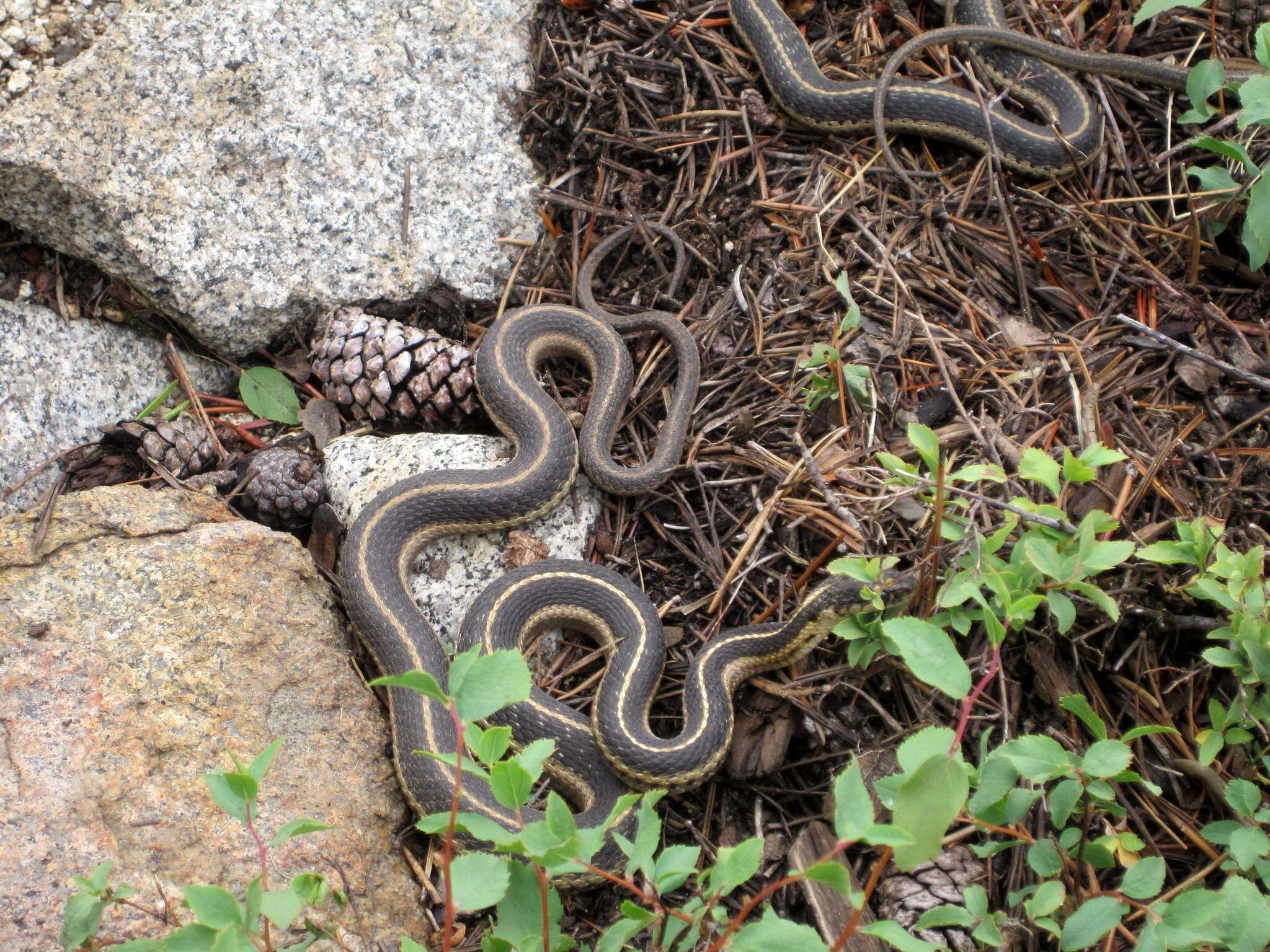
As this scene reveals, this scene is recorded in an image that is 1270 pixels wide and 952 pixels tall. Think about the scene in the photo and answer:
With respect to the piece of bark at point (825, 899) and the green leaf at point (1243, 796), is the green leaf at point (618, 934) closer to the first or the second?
the piece of bark at point (825, 899)

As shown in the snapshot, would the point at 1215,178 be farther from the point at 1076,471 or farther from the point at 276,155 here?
the point at 276,155

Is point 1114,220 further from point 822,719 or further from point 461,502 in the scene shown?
point 461,502

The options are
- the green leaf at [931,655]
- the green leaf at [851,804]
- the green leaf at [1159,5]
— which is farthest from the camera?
the green leaf at [1159,5]

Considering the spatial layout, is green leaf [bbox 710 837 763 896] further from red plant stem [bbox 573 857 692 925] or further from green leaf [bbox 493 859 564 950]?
green leaf [bbox 493 859 564 950]

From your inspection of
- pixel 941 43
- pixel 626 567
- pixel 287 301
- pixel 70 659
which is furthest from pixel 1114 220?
pixel 70 659

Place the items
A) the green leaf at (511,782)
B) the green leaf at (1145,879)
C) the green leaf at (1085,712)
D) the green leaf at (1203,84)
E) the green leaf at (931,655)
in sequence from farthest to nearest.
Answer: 1. the green leaf at (1203,84)
2. the green leaf at (1085,712)
3. the green leaf at (1145,879)
4. the green leaf at (931,655)
5. the green leaf at (511,782)

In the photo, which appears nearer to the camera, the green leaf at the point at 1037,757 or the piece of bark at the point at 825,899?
the green leaf at the point at 1037,757

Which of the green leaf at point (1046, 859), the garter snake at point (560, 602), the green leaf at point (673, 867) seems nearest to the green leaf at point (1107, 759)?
the green leaf at point (1046, 859)
